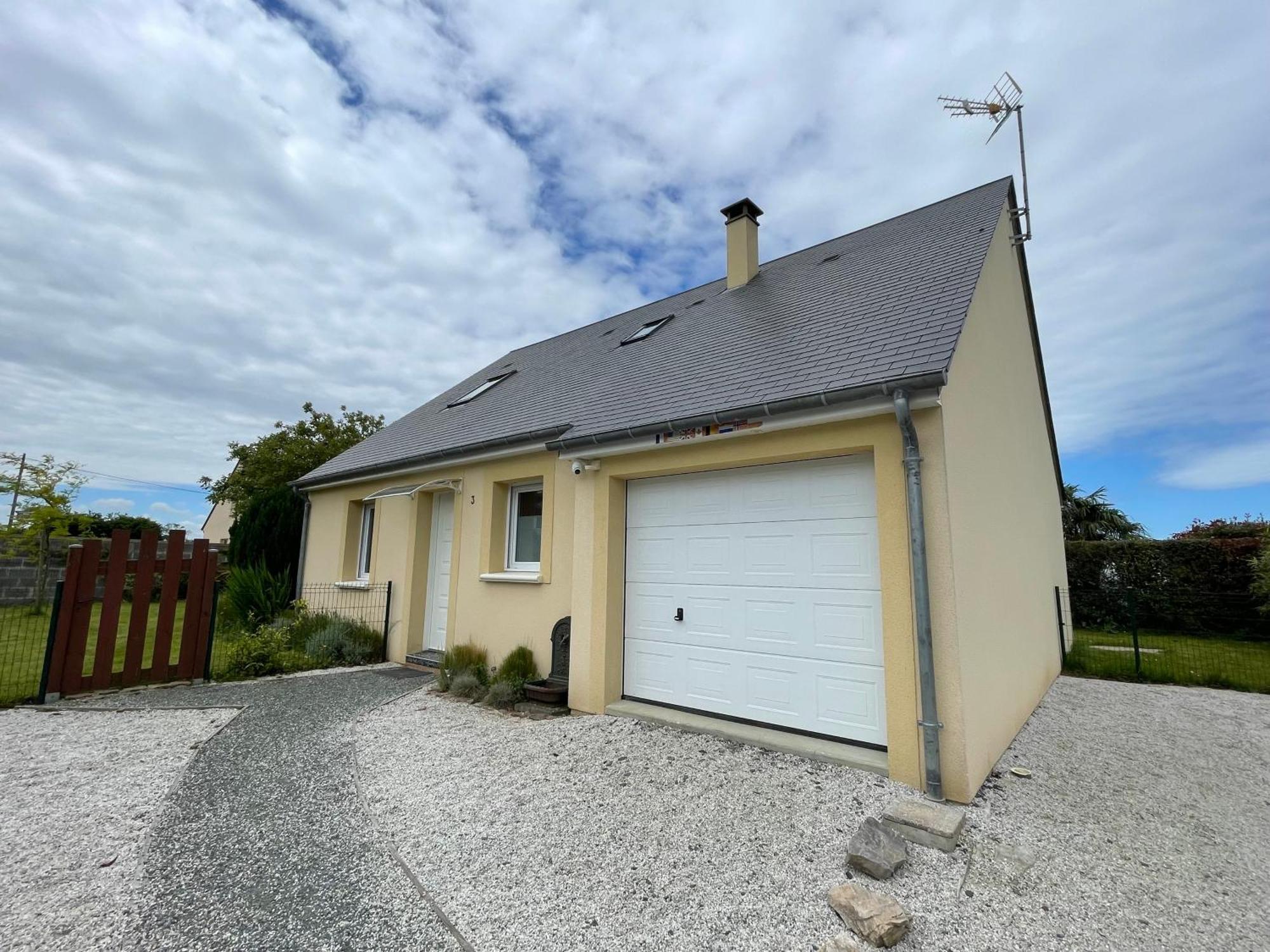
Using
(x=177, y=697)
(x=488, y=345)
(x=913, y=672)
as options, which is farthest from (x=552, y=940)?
(x=488, y=345)

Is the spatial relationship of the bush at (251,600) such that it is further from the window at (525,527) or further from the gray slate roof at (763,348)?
the window at (525,527)

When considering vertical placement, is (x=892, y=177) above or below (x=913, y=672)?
above

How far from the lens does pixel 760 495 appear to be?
17.1ft

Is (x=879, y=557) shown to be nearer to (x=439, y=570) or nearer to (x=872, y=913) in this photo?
(x=872, y=913)

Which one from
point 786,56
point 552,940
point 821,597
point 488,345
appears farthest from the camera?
point 488,345

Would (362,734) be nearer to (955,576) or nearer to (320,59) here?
(955,576)

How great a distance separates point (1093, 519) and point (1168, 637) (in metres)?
8.14

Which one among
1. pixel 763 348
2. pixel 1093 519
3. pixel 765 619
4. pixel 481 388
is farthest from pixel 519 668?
pixel 1093 519

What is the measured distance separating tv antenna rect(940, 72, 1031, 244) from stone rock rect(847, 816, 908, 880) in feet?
26.9

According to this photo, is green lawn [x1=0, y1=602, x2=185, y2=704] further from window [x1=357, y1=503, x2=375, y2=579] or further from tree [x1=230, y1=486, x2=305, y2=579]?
window [x1=357, y1=503, x2=375, y2=579]

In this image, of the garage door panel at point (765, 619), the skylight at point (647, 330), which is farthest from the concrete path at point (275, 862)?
the skylight at point (647, 330)

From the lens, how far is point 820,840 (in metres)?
3.24

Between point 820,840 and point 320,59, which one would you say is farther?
point 320,59

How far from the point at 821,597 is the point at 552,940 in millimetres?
3202
